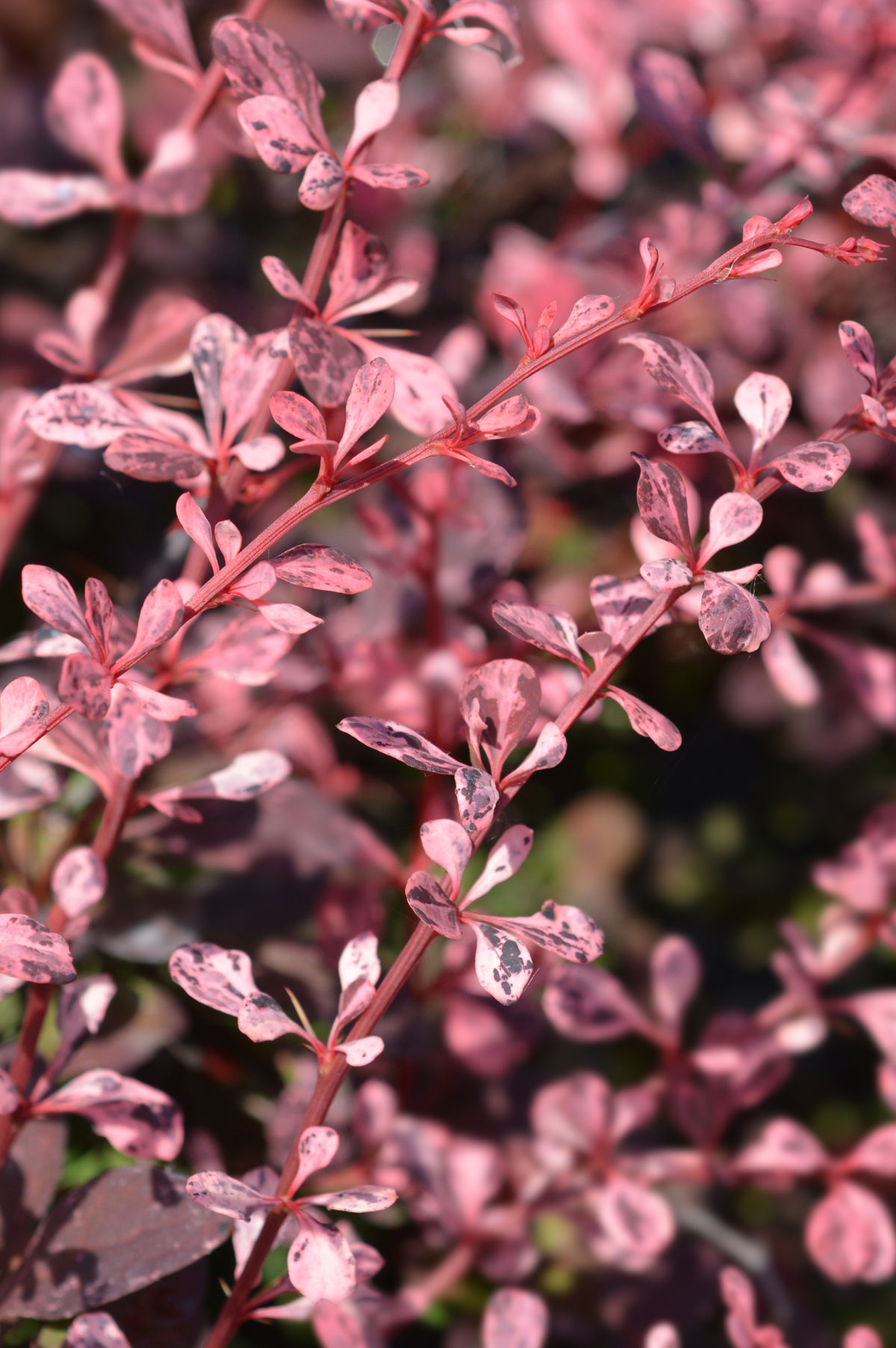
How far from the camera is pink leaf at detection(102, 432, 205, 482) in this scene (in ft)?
1.15

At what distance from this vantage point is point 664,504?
12.5 inches

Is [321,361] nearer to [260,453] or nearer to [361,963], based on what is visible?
[260,453]

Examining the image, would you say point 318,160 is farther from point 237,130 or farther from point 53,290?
point 53,290

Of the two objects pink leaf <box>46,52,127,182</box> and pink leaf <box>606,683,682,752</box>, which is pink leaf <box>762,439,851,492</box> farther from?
pink leaf <box>46,52,127,182</box>

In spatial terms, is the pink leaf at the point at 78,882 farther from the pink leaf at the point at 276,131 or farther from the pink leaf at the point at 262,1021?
the pink leaf at the point at 276,131

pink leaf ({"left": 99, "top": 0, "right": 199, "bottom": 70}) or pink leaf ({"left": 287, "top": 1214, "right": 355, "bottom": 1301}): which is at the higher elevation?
pink leaf ({"left": 99, "top": 0, "right": 199, "bottom": 70})

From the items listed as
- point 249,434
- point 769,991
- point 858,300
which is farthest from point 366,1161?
point 858,300

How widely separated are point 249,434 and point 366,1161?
33cm

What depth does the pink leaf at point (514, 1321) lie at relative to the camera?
1.39ft

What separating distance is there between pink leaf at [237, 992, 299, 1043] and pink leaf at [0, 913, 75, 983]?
0.16 feet

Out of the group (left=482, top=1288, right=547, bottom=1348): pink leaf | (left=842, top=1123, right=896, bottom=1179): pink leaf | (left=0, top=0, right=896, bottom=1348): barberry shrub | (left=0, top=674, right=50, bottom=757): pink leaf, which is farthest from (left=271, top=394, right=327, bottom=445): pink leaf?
(left=842, top=1123, right=896, bottom=1179): pink leaf

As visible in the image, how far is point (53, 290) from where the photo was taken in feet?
2.49

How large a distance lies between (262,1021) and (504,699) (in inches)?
4.7

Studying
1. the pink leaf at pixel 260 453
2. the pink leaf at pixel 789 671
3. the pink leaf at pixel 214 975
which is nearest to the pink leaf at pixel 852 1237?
the pink leaf at pixel 789 671
